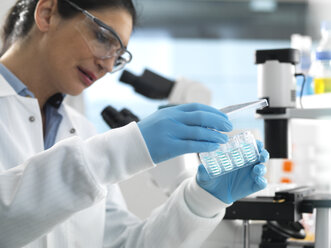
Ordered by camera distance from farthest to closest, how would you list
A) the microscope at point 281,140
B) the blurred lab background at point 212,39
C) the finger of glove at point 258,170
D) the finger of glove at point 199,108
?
the blurred lab background at point 212,39 < the microscope at point 281,140 < the finger of glove at point 258,170 < the finger of glove at point 199,108

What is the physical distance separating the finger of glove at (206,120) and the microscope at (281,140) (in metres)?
0.38

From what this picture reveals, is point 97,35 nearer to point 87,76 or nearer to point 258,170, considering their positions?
point 87,76

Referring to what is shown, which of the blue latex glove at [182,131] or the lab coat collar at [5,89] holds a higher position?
the lab coat collar at [5,89]

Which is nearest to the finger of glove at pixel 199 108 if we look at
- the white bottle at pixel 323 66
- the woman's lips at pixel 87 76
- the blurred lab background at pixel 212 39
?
the woman's lips at pixel 87 76

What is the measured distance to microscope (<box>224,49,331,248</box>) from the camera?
4.24 ft

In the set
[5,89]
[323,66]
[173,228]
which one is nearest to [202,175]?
[173,228]

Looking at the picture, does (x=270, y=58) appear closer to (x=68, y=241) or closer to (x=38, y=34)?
(x=38, y=34)

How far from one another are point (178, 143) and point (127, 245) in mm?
577

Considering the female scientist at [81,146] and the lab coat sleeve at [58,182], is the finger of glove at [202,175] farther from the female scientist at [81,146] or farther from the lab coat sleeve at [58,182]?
the lab coat sleeve at [58,182]

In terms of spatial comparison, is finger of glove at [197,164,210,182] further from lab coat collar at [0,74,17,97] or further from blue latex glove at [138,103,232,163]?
lab coat collar at [0,74,17,97]

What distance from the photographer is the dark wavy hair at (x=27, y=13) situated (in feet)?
4.46

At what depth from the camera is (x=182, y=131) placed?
102 centimetres

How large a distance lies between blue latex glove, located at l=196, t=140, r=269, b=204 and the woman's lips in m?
0.44

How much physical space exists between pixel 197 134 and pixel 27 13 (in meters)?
0.74
